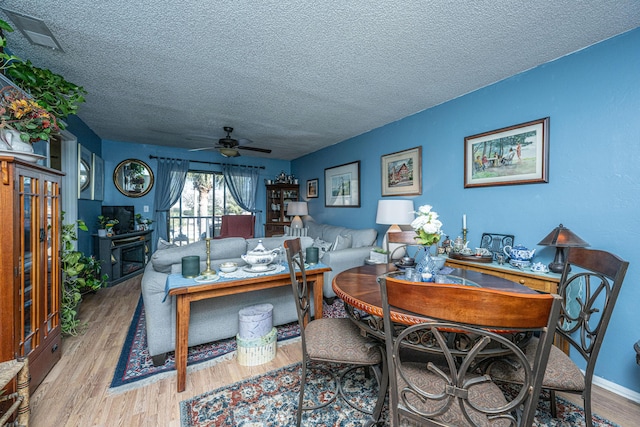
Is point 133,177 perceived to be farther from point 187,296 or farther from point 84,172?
point 187,296

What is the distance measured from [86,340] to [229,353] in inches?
52.9

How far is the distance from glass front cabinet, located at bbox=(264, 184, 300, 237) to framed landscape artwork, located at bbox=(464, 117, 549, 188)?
4.17 meters

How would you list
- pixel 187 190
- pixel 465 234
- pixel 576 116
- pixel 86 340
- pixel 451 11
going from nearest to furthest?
pixel 451 11 → pixel 576 116 → pixel 86 340 → pixel 465 234 → pixel 187 190

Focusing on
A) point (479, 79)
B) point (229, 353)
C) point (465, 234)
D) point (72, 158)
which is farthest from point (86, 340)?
point (479, 79)

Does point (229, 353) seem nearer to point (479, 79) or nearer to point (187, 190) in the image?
point (479, 79)

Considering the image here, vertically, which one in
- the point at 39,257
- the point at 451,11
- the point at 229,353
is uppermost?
the point at 451,11

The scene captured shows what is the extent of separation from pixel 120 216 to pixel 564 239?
5.68 m

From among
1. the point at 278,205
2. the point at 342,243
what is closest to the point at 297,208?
the point at 278,205

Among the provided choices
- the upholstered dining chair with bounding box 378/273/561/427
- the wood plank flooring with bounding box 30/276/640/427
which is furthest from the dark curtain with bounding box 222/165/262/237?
the upholstered dining chair with bounding box 378/273/561/427

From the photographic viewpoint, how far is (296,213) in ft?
18.6

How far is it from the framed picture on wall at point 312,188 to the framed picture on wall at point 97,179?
372 centimetres

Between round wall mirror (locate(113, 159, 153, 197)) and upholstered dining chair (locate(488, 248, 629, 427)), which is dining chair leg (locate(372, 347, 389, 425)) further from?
round wall mirror (locate(113, 159, 153, 197))

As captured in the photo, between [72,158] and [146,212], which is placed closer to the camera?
[72,158]

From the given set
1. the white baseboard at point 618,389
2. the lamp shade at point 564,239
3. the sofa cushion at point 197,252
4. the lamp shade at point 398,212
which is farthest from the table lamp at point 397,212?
the white baseboard at point 618,389
